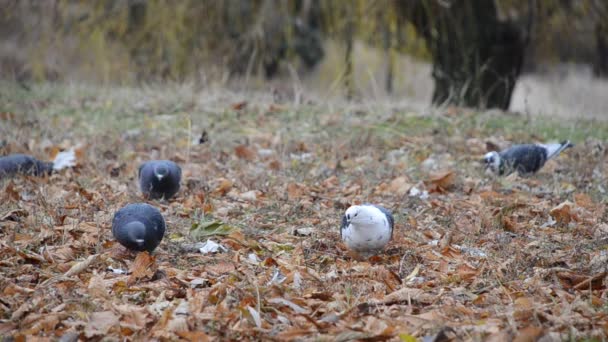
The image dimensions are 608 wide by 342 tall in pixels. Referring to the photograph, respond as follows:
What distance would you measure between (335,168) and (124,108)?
2680mm

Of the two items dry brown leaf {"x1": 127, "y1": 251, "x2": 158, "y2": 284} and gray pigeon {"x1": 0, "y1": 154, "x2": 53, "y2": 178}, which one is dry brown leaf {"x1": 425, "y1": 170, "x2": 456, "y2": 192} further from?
gray pigeon {"x1": 0, "y1": 154, "x2": 53, "y2": 178}

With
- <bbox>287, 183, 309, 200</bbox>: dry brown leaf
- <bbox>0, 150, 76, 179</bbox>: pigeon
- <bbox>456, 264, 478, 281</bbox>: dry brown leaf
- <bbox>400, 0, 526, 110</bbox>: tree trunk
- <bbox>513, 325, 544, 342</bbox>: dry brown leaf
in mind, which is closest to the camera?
<bbox>513, 325, 544, 342</bbox>: dry brown leaf

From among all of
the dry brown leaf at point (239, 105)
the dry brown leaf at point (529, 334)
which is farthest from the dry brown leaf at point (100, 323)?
the dry brown leaf at point (239, 105)

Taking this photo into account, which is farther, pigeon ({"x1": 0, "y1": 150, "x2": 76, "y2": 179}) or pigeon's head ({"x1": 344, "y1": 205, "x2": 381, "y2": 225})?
pigeon ({"x1": 0, "y1": 150, "x2": 76, "y2": 179})

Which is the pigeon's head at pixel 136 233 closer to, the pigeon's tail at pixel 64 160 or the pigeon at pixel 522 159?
the pigeon's tail at pixel 64 160

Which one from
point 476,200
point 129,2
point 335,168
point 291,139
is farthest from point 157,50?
point 476,200

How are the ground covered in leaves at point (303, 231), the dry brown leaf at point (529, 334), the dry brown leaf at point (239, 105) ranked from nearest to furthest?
1. the dry brown leaf at point (529, 334)
2. the ground covered in leaves at point (303, 231)
3. the dry brown leaf at point (239, 105)

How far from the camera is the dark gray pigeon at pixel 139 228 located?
3.01 m

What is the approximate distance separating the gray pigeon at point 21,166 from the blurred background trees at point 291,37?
3.03 meters

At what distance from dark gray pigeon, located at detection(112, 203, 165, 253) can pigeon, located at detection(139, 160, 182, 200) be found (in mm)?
748

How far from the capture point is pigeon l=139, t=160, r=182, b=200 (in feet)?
12.8

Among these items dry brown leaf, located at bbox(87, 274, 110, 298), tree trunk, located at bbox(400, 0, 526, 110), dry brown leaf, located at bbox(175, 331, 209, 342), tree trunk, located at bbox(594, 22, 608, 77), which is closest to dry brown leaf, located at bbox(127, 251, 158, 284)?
dry brown leaf, located at bbox(87, 274, 110, 298)

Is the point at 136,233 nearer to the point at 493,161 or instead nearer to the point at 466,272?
the point at 466,272

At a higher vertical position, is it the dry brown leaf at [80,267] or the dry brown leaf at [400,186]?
the dry brown leaf at [80,267]
